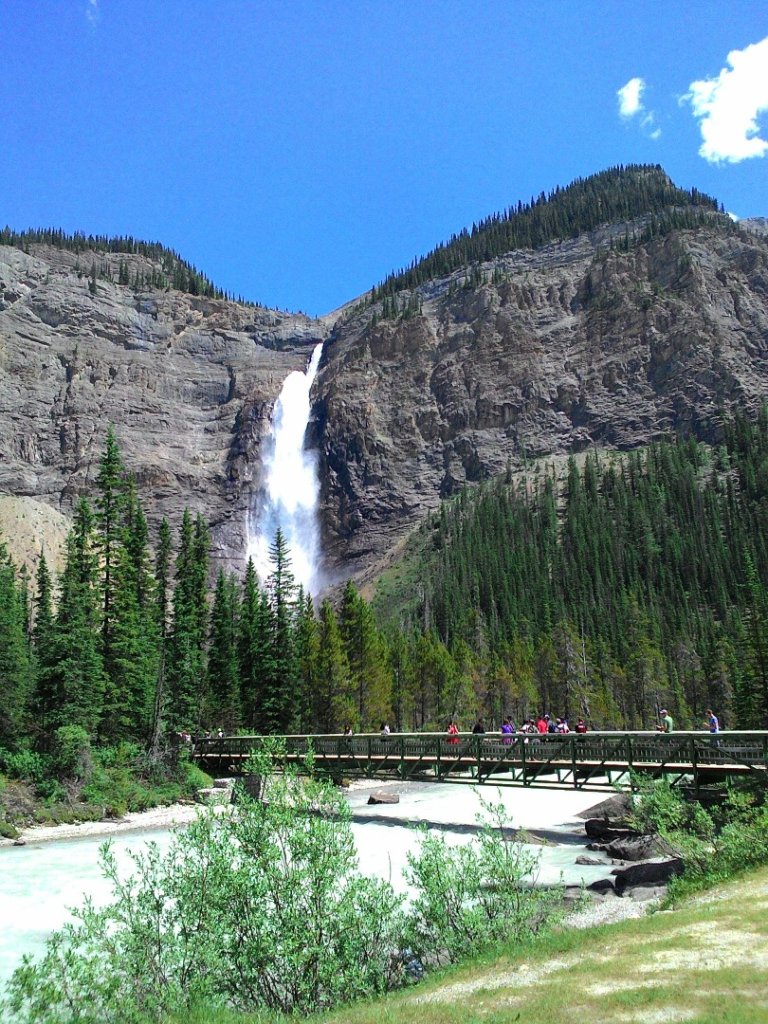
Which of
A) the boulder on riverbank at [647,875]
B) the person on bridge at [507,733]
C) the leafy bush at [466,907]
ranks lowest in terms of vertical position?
the boulder on riverbank at [647,875]

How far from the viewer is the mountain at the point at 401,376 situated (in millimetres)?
139625

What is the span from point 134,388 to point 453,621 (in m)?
89.3

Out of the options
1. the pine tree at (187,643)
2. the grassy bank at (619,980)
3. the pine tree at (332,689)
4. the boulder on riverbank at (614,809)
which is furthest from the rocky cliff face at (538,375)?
the grassy bank at (619,980)

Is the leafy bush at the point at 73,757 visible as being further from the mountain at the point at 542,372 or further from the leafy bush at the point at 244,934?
the mountain at the point at 542,372

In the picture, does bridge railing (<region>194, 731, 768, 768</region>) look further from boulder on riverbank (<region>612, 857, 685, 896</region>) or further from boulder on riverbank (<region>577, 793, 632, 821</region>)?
boulder on riverbank (<region>612, 857, 685, 896</region>)

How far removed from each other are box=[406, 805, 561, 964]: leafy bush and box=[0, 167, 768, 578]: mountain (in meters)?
121

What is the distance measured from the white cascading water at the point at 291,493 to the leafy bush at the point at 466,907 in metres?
122

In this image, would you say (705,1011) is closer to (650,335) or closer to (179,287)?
(650,335)

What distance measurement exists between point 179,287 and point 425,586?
108 metres

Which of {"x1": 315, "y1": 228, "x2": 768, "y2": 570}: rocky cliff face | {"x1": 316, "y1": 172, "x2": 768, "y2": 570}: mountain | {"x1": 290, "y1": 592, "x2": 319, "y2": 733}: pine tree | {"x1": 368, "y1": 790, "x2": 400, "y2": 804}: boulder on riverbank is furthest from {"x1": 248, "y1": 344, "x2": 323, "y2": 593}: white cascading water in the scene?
{"x1": 368, "y1": 790, "x2": 400, "y2": 804}: boulder on riverbank

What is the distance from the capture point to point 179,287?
178 m

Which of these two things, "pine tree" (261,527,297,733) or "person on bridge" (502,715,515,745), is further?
"pine tree" (261,527,297,733)

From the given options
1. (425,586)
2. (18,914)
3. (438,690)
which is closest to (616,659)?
(438,690)

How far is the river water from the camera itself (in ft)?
52.2
